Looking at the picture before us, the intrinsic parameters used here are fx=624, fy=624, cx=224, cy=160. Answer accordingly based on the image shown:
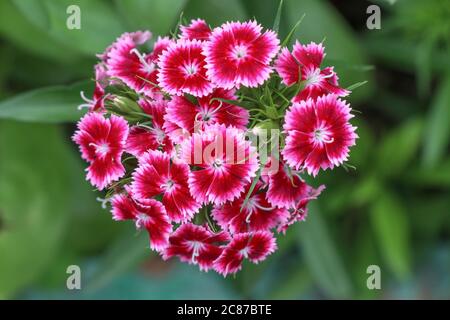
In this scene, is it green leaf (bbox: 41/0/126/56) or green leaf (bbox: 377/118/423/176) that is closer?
green leaf (bbox: 41/0/126/56)

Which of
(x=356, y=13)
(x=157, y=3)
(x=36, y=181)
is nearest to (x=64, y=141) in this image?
(x=36, y=181)

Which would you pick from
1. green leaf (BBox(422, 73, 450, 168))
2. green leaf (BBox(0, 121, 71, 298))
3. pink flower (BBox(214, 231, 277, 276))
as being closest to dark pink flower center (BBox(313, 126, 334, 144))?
pink flower (BBox(214, 231, 277, 276))

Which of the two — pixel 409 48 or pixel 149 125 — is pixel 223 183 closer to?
pixel 149 125

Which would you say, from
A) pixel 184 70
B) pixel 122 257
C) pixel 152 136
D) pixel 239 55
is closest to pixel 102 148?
pixel 152 136

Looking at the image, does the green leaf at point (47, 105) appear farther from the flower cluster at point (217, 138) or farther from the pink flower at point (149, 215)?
the pink flower at point (149, 215)

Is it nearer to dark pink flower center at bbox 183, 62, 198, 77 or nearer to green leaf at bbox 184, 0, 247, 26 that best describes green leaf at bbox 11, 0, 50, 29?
green leaf at bbox 184, 0, 247, 26

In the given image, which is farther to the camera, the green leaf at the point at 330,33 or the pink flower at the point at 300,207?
the green leaf at the point at 330,33

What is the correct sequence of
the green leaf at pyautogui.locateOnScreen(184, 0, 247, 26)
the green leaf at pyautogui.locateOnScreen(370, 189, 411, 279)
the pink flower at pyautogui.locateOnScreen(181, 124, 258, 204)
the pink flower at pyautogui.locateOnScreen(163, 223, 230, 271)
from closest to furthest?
the pink flower at pyautogui.locateOnScreen(181, 124, 258, 204) < the pink flower at pyautogui.locateOnScreen(163, 223, 230, 271) < the green leaf at pyautogui.locateOnScreen(184, 0, 247, 26) < the green leaf at pyautogui.locateOnScreen(370, 189, 411, 279)

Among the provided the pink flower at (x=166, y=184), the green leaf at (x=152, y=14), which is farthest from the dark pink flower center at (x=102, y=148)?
the green leaf at (x=152, y=14)
